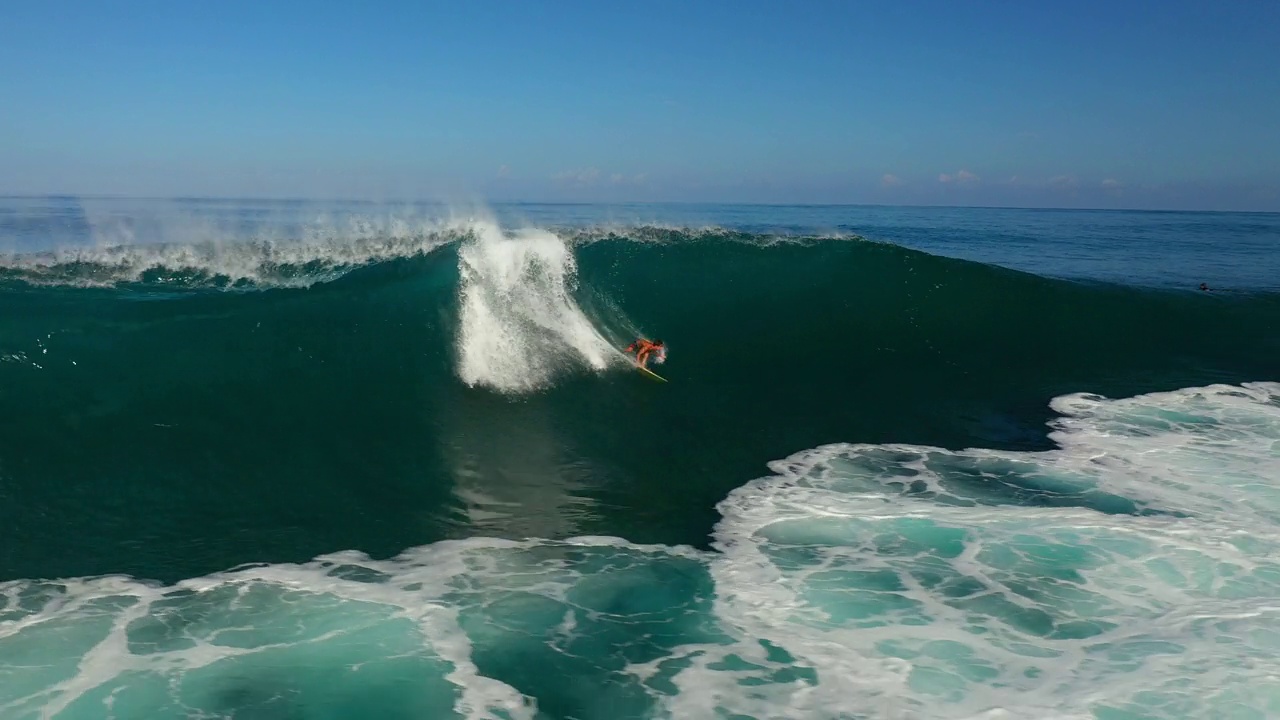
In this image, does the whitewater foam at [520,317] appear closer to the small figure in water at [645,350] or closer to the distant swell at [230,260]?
the small figure in water at [645,350]

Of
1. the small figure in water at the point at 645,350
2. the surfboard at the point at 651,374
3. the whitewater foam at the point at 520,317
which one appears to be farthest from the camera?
the small figure in water at the point at 645,350

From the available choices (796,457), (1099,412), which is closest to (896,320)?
(1099,412)

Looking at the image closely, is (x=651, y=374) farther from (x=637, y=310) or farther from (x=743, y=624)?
(x=743, y=624)

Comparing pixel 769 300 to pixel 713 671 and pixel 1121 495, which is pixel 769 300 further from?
pixel 713 671

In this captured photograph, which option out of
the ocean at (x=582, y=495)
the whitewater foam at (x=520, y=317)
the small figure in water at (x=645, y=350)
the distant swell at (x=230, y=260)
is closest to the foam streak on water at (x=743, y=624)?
the ocean at (x=582, y=495)

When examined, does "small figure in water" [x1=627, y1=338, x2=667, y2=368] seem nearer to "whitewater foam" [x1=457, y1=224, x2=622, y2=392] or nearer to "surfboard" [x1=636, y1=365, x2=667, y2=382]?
"surfboard" [x1=636, y1=365, x2=667, y2=382]

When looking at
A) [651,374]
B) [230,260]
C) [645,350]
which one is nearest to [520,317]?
[645,350]
